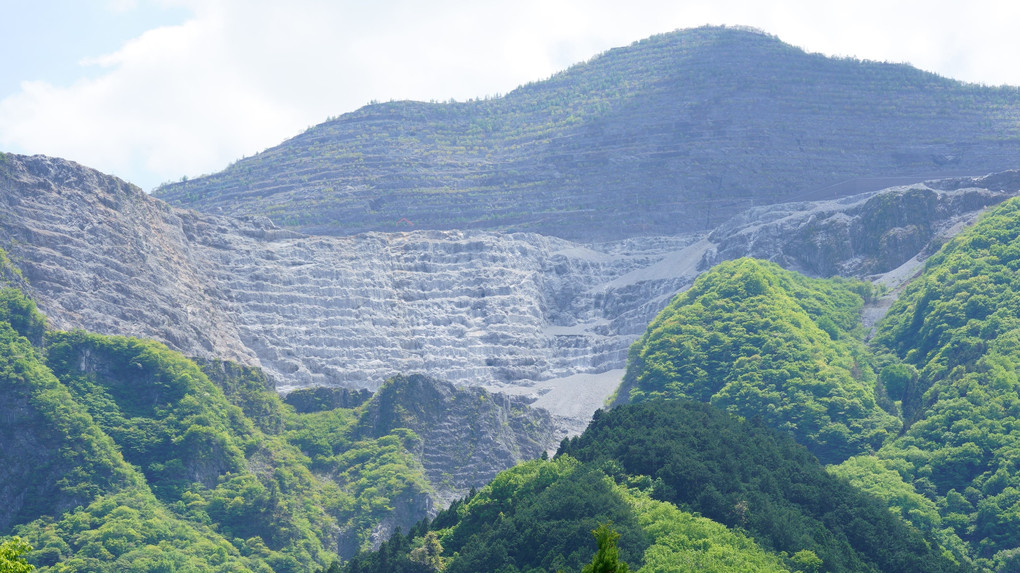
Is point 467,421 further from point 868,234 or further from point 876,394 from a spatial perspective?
point 868,234

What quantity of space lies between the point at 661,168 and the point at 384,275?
4502cm

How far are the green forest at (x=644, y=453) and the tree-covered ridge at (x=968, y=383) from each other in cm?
20

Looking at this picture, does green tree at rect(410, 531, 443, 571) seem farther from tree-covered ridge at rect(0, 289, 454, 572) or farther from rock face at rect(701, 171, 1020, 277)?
rock face at rect(701, 171, 1020, 277)

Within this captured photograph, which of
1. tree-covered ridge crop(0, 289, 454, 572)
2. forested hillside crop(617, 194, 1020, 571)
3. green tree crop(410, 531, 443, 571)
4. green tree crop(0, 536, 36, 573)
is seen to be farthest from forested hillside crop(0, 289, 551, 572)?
green tree crop(0, 536, 36, 573)

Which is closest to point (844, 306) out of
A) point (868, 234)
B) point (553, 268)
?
point (868, 234)

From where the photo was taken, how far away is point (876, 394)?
403 feet

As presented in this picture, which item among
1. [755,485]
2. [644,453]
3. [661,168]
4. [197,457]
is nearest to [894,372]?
[644,453]

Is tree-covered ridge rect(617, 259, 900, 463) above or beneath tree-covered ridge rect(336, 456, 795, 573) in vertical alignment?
above

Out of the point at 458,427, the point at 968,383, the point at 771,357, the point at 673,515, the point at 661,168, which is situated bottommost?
the point at 673,515

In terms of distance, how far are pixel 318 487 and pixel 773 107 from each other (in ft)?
320

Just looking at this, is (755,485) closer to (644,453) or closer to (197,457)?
(644,453)

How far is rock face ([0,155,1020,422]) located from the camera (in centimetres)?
13125

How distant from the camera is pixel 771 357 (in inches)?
4941

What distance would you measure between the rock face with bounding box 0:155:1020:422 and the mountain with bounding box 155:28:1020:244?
11168mm
